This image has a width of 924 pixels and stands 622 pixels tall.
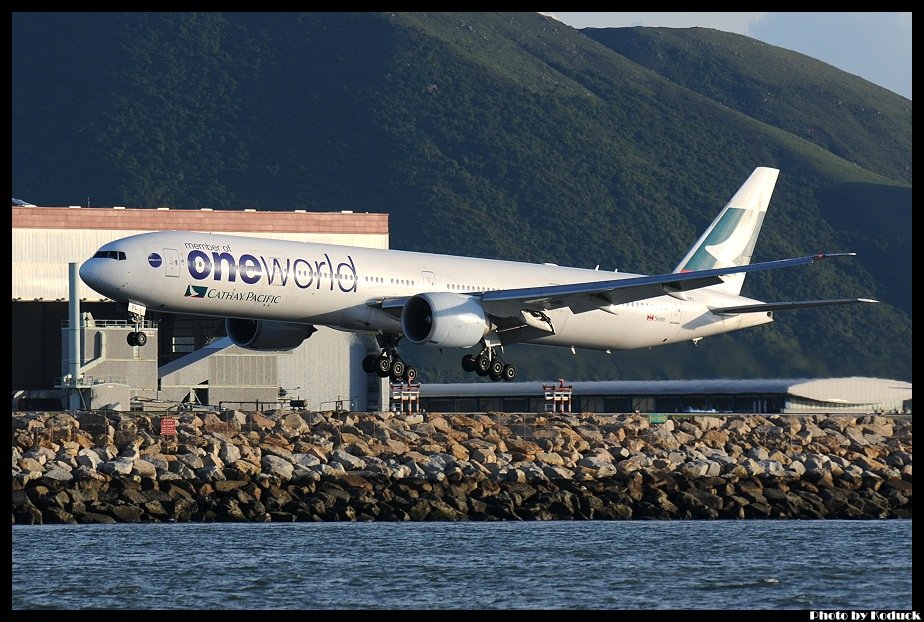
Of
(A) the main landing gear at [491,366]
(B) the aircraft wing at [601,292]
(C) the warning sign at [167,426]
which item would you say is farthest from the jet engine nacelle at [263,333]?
(C) the warning sign at [167,426]

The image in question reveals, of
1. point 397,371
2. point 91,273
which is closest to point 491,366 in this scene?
point 397,371

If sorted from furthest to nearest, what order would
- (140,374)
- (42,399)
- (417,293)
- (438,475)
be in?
1. (42,399)
2. (140,374)
3. (438,475)
4. (417,293)

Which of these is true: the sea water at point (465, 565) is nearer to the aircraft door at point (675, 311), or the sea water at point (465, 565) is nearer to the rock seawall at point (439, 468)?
the rock seawall at point (439, 468)

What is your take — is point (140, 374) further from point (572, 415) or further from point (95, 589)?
point (95, 589)

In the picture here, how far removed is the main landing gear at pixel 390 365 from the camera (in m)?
53.3

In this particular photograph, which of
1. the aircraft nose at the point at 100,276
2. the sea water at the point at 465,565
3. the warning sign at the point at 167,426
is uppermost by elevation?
the aircraft nose at the point at 100,276

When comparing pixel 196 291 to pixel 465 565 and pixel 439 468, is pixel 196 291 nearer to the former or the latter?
pixel 465 565

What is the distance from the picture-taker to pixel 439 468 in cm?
6334

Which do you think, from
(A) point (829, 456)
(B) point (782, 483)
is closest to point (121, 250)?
(B) point (782, 483)

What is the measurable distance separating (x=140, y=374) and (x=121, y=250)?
105 feet

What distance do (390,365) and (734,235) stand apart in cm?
2050

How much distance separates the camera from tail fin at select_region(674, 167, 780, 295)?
66.4 meters

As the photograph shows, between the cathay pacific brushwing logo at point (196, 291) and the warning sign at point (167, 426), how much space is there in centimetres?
2029

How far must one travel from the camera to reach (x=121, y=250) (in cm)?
4688
